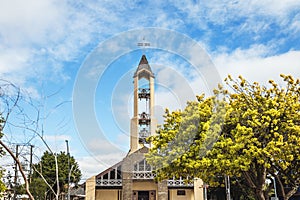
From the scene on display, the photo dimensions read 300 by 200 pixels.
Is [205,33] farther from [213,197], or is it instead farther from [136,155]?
[213,197]

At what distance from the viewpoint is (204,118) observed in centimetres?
1348

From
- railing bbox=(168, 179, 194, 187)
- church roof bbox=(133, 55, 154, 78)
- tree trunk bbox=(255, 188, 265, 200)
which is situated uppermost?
church roof bbox=(133, 55, 154, 78)

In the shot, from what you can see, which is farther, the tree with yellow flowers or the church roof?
the church roof

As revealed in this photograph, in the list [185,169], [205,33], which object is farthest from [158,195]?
[205,33]

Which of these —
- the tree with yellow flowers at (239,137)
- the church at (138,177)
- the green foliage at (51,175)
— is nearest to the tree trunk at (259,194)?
the tree with yellow flowers at (239,137)

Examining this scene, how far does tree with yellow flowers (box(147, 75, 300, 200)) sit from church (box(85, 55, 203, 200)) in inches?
A: 439

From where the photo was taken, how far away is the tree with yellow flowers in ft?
39.8

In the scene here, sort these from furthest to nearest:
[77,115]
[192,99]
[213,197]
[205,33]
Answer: [213,197] → [192,99] → [205,33] → [77,115]

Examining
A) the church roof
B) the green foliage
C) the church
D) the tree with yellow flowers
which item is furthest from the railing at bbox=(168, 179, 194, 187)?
the tree with yellow flowers

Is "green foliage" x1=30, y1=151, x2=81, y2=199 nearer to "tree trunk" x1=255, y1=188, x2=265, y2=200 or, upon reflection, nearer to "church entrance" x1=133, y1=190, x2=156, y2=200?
"church entrance" x1=133, y1=190, x2=156, y2=200

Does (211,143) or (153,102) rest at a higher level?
(153,102)

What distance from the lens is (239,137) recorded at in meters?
12.2

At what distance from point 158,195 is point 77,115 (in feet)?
64.2

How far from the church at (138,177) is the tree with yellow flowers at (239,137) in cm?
1115
